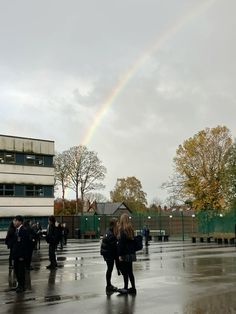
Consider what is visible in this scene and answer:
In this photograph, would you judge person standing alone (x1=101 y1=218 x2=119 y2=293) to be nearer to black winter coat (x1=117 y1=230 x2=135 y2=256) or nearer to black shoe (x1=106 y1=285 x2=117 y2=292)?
black shoe (x1=106 y1=285 x2=117 y2=292)

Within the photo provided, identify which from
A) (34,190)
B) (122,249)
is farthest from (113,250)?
(34,190)

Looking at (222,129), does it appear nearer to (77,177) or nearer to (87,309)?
(77,177)

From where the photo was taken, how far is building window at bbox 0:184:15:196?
48.1 m

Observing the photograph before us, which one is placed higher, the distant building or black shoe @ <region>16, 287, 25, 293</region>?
the distant building

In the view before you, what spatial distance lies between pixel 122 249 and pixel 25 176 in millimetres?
39211

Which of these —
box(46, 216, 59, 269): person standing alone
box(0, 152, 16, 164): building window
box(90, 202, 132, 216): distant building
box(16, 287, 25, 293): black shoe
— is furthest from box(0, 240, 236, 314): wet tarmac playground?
box(90, 202, 132, 216): distant building

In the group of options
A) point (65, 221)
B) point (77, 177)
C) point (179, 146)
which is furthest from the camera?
point (77, 177)

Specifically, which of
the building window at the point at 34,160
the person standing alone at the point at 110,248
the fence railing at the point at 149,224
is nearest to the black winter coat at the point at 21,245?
the person standing alone at the point at 110,248

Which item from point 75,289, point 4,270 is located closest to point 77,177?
point 4,270

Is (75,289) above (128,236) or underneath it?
underneath

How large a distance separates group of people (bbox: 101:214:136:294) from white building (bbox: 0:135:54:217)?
36540 millimetres

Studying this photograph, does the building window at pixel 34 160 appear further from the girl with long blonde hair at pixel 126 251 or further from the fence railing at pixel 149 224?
the girl with long blonde hair at pixel 126 251

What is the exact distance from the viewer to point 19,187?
49.5 metres

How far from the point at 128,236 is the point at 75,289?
6.75ft
